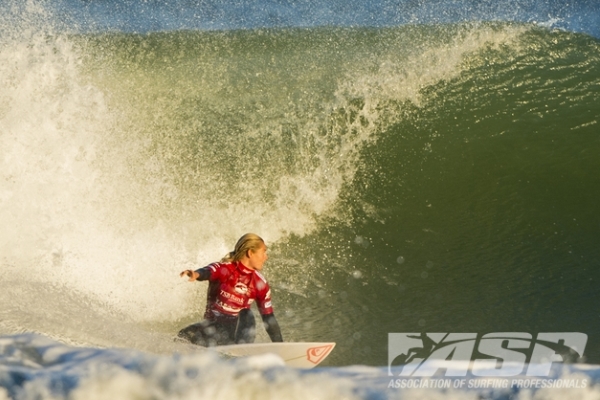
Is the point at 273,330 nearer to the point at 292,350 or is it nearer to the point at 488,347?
the point at 292,350

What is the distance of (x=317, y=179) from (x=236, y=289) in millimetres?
2849

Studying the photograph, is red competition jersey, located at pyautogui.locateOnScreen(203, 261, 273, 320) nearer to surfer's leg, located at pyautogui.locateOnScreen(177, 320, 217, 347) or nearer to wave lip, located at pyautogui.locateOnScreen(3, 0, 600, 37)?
surfer's leg, located at pyautogui.locateOnScreen(177, 320, 217, 347)

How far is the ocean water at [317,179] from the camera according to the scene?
5.92 meters

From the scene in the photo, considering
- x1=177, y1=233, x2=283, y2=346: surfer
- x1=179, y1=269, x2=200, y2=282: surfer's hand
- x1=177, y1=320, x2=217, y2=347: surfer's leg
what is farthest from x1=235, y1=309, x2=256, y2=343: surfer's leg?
x1=179, y1=269, x2=200, y2=282: surfer's hand

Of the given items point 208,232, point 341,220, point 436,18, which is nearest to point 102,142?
point 208,232

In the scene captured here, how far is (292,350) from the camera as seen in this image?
4699 mm

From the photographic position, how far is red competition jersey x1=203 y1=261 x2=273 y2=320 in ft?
16.7

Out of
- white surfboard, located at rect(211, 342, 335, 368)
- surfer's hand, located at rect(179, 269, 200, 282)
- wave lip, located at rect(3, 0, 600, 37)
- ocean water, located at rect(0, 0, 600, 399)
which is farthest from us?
wave lip, located at rect(3, 0, 600, 37)

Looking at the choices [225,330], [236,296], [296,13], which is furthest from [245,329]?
[296,13]

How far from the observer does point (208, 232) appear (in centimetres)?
713

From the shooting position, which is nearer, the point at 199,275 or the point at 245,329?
the point at 199,275

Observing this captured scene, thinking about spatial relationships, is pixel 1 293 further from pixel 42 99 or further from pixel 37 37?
pixel 37 37

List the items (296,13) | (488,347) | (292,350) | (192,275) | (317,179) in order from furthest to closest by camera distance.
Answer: (296,13) → (317,179) → (488,347) → (192,275) → (292,350)

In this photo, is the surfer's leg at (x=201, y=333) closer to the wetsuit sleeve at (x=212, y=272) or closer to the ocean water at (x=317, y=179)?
the ocean water at (x=317, y=179)
